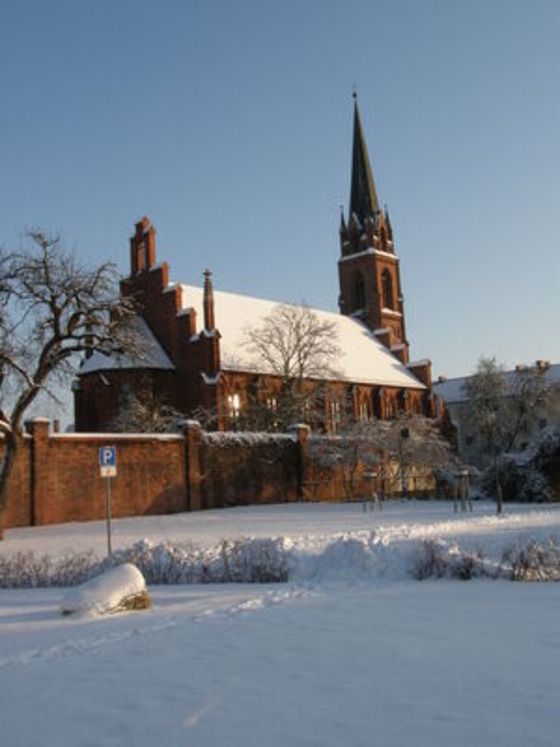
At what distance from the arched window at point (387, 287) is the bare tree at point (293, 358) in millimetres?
23171

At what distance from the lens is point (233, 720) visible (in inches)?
209

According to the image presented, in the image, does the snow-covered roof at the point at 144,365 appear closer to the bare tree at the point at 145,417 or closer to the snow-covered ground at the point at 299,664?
the bare tree at the point at 145,417

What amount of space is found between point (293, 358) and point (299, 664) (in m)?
39.2

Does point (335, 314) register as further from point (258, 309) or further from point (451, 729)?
point (451, 729)

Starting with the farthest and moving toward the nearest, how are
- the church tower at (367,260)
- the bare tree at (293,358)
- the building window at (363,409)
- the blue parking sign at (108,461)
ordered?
the church tower at (367,260) < the building window at (363,409) < the bare tree at (293,358) < the blue parking sign at (108,461)

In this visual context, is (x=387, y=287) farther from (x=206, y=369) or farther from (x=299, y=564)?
(x=299, y=564)

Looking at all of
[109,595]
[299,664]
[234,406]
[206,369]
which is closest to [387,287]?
[234,406]

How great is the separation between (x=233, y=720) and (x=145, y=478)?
24286 millimetres

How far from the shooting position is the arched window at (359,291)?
6775 centimetres

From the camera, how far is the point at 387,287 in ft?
225

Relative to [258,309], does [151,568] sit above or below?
below

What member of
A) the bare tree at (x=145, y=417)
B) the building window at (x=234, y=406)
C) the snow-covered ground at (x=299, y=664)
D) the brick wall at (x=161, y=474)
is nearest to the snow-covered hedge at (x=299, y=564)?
the snow-covered ground at (x=299, y=664)

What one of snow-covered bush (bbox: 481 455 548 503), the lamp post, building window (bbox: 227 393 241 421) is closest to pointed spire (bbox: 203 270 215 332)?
building window (bbox: 227 393 241 421)

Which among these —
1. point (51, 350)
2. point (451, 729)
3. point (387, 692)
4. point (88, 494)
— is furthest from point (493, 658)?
point (88, 494)
